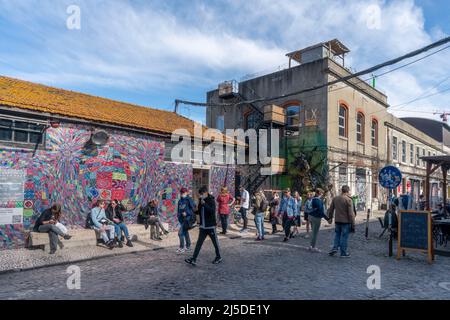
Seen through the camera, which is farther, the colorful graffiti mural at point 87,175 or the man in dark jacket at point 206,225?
the colorful graffiti mural at point 87,175

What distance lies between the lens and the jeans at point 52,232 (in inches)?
330

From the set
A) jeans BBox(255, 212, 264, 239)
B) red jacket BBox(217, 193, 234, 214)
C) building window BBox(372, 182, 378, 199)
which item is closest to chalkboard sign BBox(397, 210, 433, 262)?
jeans BBox(255, 212, 264, 239)

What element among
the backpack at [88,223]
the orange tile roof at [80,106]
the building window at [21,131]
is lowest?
the backpack at [88,223]

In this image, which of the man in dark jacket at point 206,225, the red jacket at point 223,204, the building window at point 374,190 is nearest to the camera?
the man in dark jacket at point 206,225

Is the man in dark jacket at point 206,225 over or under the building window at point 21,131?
under

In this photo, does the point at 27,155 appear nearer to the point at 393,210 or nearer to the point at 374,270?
the point at 374,270

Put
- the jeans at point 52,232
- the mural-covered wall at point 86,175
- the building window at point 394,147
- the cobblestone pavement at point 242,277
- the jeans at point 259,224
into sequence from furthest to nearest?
1. the building window at point 394,147
2. the jeans at point 259,224
3. the mural-covered wall at point 86,175
4. the jeans at point 52,232
5. the cobblestone pavement at point 242,277

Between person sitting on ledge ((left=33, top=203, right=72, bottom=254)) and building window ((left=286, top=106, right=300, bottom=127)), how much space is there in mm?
15381

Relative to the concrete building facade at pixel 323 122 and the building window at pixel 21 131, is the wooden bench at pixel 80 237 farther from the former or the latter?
the concrete building facade at pixel 323 122

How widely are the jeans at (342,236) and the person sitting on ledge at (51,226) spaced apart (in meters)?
7.02

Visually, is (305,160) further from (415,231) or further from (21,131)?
(21,131)

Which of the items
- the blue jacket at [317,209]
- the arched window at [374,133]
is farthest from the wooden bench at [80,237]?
the arched window at [374,133]
